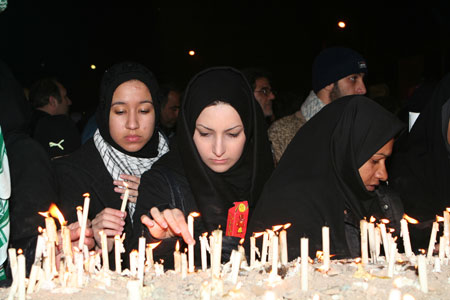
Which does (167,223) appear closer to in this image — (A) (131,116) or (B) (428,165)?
(A) (131,116)

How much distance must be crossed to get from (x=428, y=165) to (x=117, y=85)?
2.11 m

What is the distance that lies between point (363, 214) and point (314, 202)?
0.99 ft

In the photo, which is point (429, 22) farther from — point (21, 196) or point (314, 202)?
point (21, 196)

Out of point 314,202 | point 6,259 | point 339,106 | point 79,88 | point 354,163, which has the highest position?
point 79,88

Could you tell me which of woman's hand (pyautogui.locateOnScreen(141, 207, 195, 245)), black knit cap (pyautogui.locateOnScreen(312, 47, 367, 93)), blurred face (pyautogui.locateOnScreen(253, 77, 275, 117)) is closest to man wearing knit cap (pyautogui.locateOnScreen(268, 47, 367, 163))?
black knit cap (pyautogui.locateOnScreen(312, 47, 367, 93))

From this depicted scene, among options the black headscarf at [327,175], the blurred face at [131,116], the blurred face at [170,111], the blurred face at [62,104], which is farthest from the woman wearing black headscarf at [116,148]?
the blurred face at [170,111]

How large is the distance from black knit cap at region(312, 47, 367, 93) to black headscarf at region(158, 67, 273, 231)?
1862 millimetres

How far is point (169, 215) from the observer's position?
6.52 ft

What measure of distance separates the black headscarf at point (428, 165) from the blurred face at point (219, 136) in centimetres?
130

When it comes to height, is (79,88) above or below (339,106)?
above

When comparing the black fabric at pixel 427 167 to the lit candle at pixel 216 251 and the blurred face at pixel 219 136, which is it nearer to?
the blurred face at pixel 219 136

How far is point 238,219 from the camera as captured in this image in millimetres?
2691

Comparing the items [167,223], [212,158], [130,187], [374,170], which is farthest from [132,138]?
[374,170]

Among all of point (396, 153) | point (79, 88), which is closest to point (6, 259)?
point (396, 153)
